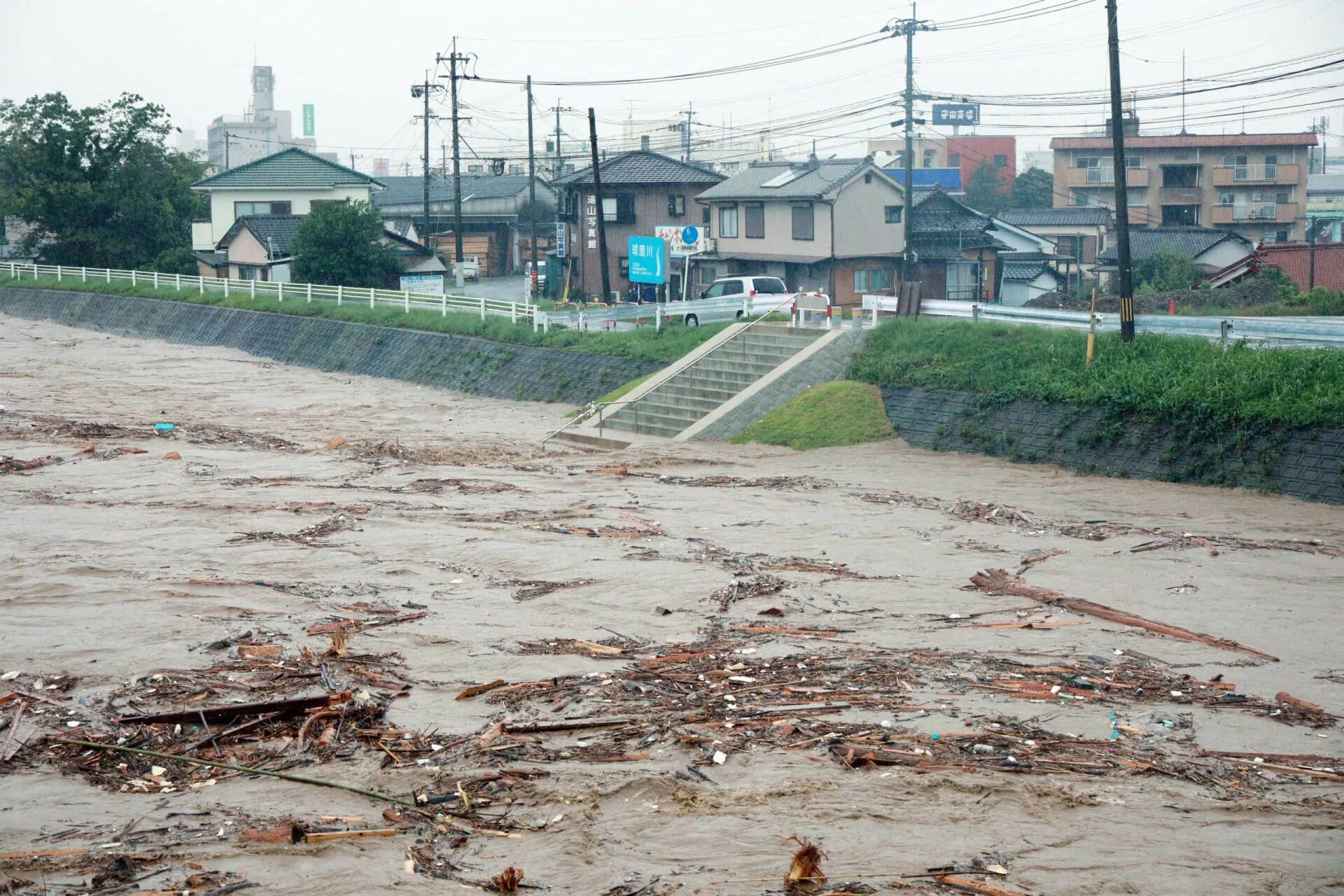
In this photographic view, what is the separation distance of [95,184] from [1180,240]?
46.4 metres

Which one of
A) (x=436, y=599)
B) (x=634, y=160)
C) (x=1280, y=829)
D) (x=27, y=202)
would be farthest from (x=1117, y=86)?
(x=27, y=202)

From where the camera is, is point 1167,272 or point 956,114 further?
point 956,114

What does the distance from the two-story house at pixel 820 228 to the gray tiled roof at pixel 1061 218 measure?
1078 centimetres

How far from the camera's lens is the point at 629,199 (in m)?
49.0

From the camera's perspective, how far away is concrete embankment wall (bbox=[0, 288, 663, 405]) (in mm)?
29172

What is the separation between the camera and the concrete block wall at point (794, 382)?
77.8 feet

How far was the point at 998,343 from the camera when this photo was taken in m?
23.1

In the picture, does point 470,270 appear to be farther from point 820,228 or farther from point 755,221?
point 820,228

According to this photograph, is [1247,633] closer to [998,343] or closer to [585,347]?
[998,343]

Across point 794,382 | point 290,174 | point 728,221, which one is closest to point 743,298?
point 794,382

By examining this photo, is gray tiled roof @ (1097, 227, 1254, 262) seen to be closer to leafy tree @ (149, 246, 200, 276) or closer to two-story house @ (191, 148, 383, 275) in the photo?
two-story house @ (191, 148, 383, 275)

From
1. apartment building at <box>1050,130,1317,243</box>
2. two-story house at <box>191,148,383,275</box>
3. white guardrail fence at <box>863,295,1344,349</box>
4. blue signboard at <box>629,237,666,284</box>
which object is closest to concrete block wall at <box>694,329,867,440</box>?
white guardrail fence at <box>863,295,1344,349</box>

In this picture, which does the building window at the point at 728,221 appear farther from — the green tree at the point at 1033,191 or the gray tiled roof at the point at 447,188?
the green tree at the point at 1033,191

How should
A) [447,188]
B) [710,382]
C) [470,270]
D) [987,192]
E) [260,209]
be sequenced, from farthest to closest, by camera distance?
[447,188] → [987,192] → [260,209] → [470,270] → [710,382]
